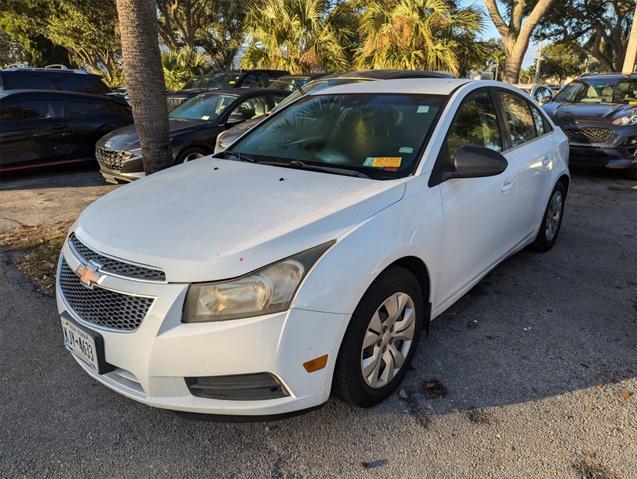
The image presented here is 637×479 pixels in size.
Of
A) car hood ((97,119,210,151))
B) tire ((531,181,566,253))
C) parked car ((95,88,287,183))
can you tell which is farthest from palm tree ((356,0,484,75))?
tire ((531,181,566,253))

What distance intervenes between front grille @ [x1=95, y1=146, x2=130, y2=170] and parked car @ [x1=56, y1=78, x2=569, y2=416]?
394cm

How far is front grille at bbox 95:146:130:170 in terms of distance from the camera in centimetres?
679

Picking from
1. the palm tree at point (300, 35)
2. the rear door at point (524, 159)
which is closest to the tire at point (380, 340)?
the rear door at point (524, 159)

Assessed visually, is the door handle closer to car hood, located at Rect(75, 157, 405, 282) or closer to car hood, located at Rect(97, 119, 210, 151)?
car hood, located at Rect(75, 157, 405, 282)

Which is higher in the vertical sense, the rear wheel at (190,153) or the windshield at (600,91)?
the windshield at (600,91)

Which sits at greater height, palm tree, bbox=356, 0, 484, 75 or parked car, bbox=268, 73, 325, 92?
palm tree, bbox=356, 0, 484, 75

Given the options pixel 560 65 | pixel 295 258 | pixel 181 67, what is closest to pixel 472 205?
pixel 295 258

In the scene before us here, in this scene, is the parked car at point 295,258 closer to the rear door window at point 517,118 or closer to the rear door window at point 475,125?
the rear door window at point 475,125

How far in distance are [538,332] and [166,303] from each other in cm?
245

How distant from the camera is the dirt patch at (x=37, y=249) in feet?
13.5

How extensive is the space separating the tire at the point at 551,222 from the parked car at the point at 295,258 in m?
1.24

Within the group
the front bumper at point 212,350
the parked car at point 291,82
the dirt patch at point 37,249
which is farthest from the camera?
the parked car at point 291,82

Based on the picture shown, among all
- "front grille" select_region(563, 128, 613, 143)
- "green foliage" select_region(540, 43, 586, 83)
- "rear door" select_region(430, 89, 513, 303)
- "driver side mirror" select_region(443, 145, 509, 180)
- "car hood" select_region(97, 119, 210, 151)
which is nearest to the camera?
"driver side mirror" select_region(443, 145, 509, 180)

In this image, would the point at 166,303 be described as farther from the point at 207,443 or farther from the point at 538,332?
the point at 538,332
